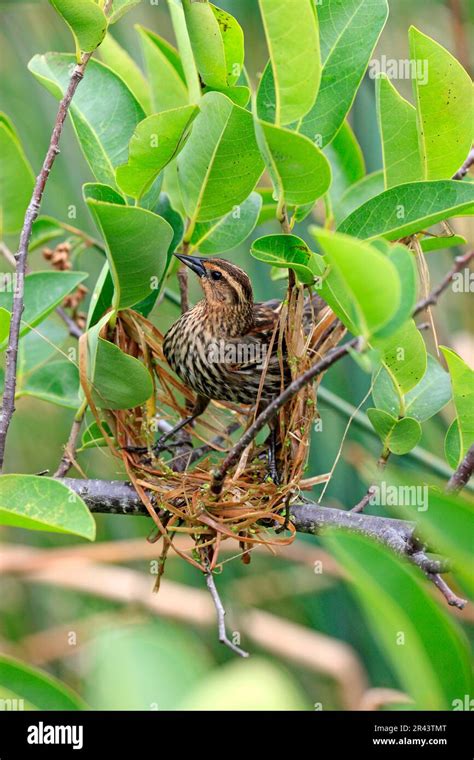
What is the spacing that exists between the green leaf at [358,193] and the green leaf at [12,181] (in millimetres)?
755

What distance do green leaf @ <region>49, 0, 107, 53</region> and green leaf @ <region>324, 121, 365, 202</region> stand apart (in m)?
0.83

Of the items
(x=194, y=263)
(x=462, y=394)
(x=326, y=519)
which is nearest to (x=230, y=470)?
(x=326, y=519)

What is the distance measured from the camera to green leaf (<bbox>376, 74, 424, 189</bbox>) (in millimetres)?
1625

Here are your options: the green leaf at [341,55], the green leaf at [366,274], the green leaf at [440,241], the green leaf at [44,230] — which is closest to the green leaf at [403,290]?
the green leaf at [366,274]

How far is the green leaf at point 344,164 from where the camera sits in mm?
2213

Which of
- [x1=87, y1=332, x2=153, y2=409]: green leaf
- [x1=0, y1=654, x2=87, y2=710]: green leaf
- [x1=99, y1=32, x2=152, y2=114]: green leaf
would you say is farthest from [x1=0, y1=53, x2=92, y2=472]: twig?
[x1=99, y1=32, x2=152, y2=114]: green leaf

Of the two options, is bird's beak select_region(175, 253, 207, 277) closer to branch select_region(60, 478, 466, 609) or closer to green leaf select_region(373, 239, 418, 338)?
branch select_region(60, 478, 466, 609)

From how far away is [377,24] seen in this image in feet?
5.24

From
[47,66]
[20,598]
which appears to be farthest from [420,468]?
[20,598]

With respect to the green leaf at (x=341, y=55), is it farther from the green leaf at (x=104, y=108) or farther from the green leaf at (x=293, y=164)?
the green leaf at (x=104, y=108)

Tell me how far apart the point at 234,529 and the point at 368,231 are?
2.70 feet

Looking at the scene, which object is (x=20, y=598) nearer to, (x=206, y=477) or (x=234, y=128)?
(x=206, y=477)

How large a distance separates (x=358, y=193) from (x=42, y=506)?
126 cm

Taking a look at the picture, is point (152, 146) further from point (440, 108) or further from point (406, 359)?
point (406, 359)
